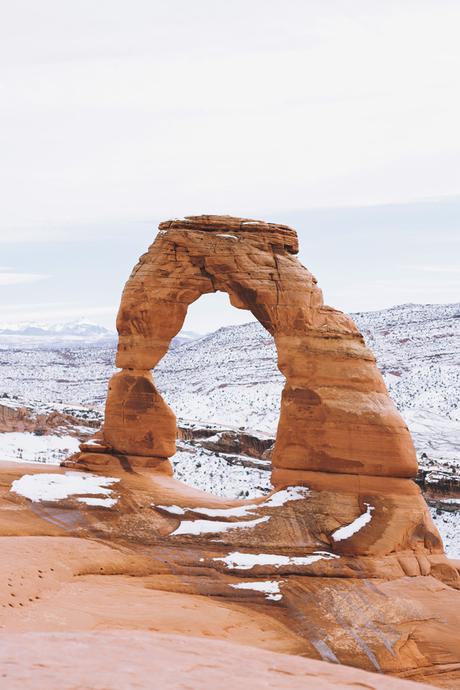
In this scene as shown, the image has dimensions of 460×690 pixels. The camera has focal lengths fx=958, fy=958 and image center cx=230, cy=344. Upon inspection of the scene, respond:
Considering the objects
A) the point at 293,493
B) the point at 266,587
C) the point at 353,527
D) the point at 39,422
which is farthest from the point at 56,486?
the point at 39,422

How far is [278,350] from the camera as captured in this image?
82.9ft

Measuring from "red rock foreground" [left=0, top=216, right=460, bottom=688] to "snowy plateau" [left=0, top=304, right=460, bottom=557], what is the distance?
13.9 meters

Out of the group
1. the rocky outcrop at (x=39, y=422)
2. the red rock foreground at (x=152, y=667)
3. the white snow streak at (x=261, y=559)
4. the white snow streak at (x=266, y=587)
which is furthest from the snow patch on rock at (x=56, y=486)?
the rocky outcrop at (x=39, y=422)

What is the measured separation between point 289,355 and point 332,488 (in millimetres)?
3628

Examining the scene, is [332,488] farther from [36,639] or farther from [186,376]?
[186,376]

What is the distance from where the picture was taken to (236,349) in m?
105

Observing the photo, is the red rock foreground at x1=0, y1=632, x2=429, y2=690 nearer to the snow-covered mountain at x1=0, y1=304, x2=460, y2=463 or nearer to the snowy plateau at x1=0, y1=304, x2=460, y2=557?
the snowy plateau at x1=0, y1=304, x2=460, y2=557

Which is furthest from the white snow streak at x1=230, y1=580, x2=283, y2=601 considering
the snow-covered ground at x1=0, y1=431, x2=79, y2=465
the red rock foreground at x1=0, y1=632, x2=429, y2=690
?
the snow-covered ground at x1=0, y1=431, x2=79, y2=465

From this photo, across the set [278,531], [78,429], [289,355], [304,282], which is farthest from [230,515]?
[78,429]

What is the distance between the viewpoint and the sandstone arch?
78.8ft

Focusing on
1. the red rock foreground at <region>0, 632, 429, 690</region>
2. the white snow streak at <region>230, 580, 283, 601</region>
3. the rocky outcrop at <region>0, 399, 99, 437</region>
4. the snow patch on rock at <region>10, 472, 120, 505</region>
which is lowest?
the white snow streak at <region>230, 580, 283, 601</region>

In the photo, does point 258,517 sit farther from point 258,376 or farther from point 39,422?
point 258,376

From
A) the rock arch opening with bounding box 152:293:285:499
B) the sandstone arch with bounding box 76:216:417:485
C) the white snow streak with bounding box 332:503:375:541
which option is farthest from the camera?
the rock arch opening with bounding box 152:293:285:499

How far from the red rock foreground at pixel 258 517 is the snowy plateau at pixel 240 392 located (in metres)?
13.9
